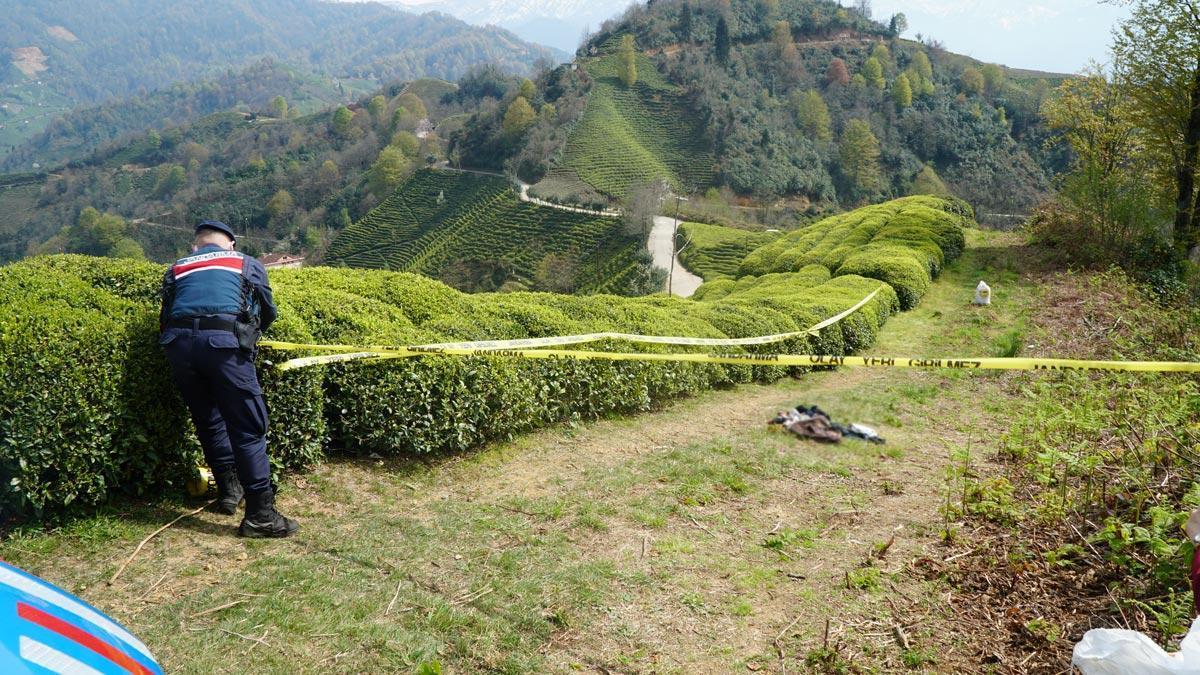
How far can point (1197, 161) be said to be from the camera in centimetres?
1572

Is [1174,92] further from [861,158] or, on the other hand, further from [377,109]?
[377,109]

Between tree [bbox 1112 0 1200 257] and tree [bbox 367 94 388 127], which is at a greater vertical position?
tree [bbox 367 94 388 127]

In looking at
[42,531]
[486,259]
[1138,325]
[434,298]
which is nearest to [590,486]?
[434,298]

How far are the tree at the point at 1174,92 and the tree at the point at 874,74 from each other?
8300 cm

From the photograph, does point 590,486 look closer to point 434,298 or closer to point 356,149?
point 434,298

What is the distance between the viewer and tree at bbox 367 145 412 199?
9025cm

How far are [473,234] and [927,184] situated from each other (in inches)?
1852

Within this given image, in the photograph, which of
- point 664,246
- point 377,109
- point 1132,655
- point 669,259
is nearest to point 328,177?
point 377,109

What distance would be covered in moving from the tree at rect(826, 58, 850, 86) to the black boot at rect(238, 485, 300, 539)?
338 ft

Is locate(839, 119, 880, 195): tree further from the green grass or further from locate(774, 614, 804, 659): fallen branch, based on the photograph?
locate(774, 614, 804, 659): fallen branch

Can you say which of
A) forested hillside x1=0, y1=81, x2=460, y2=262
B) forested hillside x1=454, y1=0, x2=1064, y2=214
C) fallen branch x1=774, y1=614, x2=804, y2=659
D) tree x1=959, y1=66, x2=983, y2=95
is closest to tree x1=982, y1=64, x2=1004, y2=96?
forested hillside x1=454, y1=0, x2=1064, y2=214

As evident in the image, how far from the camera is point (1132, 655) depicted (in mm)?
2145

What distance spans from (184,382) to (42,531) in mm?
1037

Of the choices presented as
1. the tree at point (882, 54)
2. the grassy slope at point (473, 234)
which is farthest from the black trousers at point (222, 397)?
the tree at point (882, 54)
